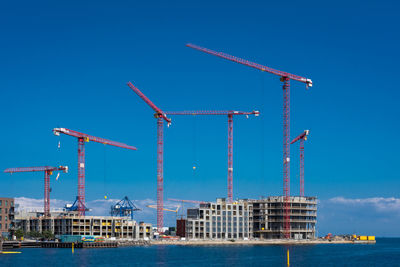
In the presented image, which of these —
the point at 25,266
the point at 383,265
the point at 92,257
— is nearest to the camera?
the point at 25,266

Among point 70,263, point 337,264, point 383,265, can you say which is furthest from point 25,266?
point 383,265

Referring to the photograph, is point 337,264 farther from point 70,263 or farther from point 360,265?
point 70,263

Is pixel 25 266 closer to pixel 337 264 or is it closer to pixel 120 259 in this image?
pixel 120 259

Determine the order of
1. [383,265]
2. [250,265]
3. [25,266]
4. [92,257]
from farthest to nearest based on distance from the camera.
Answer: [92,257] → [383,265] → [250,265] → [25,266]

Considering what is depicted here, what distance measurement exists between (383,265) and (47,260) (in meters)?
94.5

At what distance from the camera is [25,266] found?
15412 centimetres

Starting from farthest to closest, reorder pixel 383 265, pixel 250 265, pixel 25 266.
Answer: pixel 383 265 → pixel 250 265 → pixel 25 266

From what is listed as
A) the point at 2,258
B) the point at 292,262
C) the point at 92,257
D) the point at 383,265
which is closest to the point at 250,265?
the point at 292,262

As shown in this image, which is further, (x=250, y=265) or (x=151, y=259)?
(x=151, y=259)

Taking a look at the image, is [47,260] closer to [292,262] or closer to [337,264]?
[292,262]

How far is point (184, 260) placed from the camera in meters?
183

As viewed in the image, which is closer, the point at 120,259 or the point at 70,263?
the point at 70,263

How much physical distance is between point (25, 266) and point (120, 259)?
3598cm

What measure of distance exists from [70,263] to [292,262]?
2401 inches
